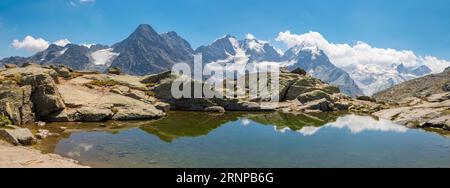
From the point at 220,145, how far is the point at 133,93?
39801 millimetres

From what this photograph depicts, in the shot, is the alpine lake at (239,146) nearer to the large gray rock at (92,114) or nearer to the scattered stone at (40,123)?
the scattered stone at (40,123)

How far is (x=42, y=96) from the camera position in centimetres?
5312

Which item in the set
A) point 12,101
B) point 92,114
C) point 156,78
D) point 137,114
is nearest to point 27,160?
point 12,101

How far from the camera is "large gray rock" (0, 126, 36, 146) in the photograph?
3419cm

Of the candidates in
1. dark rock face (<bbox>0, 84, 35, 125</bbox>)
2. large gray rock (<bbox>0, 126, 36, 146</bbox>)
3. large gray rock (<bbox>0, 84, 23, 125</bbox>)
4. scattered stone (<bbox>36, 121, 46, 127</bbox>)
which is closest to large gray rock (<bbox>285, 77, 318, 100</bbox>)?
scattered stone (<bbox>36, 121, 46, 127</bbox>)

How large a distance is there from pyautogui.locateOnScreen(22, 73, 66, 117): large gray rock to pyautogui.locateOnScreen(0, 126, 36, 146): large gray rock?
50.7 ft

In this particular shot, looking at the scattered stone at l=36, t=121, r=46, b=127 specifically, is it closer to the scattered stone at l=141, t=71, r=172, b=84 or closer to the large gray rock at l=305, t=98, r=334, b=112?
the scattered stone at l=141, t=71, r=172, b=84

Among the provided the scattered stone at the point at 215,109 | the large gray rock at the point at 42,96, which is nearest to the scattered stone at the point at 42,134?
the large gray rock at the point at 42,96

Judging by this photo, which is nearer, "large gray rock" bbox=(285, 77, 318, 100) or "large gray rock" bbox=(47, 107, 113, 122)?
"large gray rock" bbox=(47, 107, 113, 122)

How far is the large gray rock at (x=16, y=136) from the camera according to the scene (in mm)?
34188

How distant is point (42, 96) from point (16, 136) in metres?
19.1

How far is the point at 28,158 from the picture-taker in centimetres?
2806
